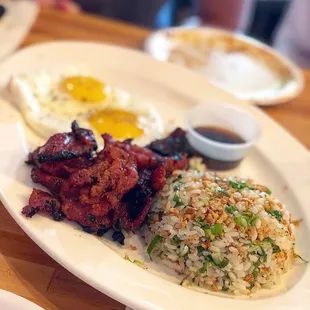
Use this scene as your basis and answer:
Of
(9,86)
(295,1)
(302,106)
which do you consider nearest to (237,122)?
(302,106)

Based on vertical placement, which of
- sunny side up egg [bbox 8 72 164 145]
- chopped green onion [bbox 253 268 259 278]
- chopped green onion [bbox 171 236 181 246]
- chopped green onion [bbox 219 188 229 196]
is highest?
chopped green onion [bbox 219 188 229 196]

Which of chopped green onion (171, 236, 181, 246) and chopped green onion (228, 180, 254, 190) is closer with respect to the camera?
chopped green onion (171, 236, 181, 246)

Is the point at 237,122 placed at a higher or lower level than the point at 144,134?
higher

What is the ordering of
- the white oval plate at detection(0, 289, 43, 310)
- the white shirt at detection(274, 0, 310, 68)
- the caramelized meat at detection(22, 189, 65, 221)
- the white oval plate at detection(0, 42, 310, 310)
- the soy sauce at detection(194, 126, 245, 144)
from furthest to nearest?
the white shirt at detection(274, 0, 310, 68)
the soy sauce at detection(194, 126, 245, 144)
the caramelized meat at detection(22, 189, 65, 221)
the white oval plate at detection(0, 42, 310, 310)
the white oval plate at detection(0, 289, 43, 310)

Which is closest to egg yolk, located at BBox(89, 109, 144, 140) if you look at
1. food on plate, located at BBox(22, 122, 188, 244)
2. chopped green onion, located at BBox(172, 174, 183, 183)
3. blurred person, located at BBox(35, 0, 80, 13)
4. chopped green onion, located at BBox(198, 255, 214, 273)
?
food on plate, located at BBox(22, 122, 188, 244)

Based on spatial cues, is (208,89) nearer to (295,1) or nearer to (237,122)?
(237,122)

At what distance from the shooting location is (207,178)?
2.24 meters

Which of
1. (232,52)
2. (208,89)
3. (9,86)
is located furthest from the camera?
(232,52)

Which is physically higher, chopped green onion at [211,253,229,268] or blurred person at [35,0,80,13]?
chopped green onion at [211,253,229,268]

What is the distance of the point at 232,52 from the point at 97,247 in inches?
106

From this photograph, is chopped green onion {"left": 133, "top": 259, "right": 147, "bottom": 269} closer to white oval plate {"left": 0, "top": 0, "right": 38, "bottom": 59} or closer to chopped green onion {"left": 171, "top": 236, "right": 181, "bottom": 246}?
chopped green onion {"left": 171, "top": 236, "right": 181, "bottom": 246}

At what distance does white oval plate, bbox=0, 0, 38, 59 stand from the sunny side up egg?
0.43m

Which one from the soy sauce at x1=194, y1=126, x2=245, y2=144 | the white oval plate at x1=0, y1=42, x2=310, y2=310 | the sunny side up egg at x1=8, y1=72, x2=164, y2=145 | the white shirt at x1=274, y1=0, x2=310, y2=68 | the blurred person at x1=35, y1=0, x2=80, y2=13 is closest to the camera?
the white oval plate at x1=0, y1=42, x2=310, y2=310

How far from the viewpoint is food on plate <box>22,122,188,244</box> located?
6.49 feet
